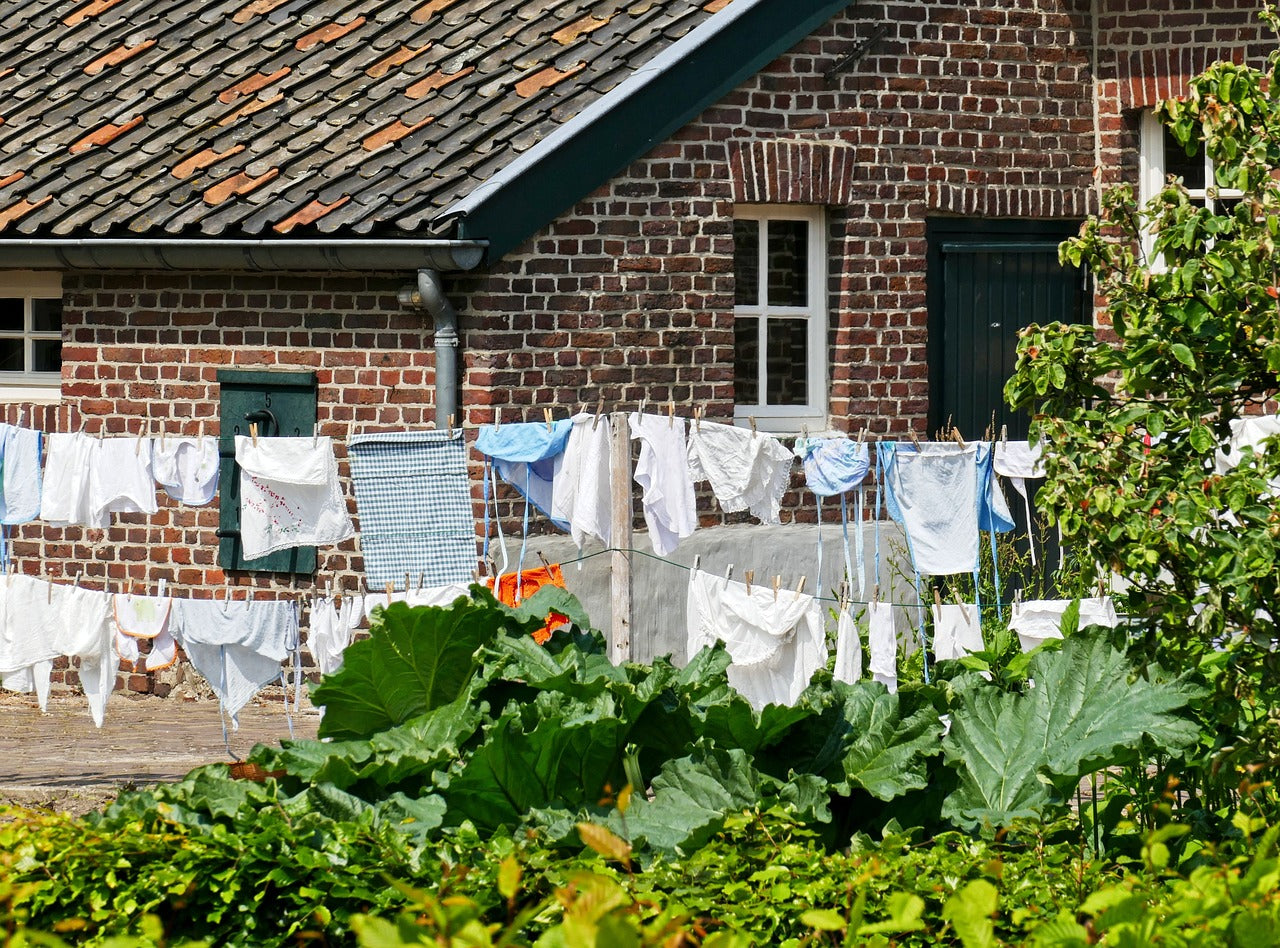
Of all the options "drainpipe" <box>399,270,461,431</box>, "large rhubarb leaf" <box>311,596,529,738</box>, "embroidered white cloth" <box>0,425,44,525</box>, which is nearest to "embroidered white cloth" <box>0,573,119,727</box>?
"embroidered white cloth" <box>0,425,44,525</box>

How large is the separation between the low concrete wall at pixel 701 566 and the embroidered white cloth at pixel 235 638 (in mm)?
1518

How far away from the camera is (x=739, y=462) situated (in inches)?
309

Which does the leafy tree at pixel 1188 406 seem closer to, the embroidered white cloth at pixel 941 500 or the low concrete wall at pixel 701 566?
the embroidered white cloth at pixel 941 500

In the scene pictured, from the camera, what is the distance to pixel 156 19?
11.3 meters

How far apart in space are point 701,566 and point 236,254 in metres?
2.95

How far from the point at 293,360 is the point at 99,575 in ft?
5.95

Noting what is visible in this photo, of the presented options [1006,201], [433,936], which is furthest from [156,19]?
[433,936]

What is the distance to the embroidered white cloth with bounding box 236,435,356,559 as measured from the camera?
8.09 metres

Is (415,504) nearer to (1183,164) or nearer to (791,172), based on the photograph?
(791,172)

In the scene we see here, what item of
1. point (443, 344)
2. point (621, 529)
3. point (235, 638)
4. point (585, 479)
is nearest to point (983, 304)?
point (443, 344)

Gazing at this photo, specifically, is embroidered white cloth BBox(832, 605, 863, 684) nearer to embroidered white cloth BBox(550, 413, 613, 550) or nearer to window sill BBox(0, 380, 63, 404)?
embroidered white cloth BBox(550, 413, 613, 550)

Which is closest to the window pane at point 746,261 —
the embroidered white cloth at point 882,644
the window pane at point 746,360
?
the window pane at point 746,360

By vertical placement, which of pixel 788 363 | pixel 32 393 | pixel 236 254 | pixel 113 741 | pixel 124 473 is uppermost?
pixel 236 254

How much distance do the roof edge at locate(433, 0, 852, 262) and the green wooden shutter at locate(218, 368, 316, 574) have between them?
1.39 metres
